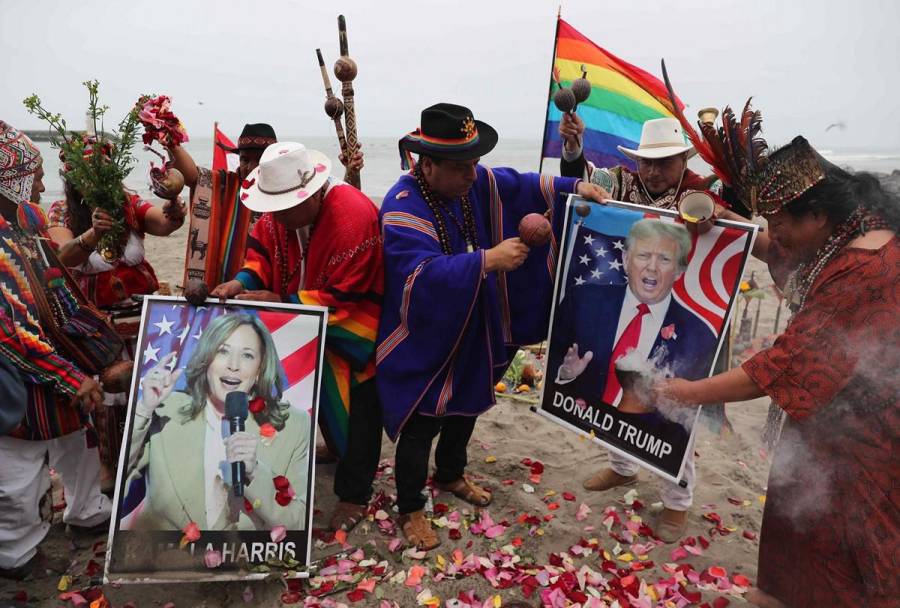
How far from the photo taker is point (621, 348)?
132 inches

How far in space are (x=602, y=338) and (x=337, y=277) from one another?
150cm

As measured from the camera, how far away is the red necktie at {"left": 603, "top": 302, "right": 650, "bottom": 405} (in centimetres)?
329

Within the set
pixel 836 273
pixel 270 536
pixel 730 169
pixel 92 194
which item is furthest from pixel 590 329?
pixel 92 194

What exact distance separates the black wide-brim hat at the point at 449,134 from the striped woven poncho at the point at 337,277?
54 cm

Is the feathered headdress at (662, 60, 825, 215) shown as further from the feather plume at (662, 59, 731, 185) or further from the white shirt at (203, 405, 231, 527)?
the white shirt at (203, 405, 231, 527)

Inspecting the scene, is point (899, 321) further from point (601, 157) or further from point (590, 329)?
point (601, 157)

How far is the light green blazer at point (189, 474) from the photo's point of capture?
3.09 metres

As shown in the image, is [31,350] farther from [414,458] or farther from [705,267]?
[705,267]

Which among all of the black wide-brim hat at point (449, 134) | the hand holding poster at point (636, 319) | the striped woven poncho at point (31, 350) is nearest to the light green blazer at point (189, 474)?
the striped woven poncho at point (31, 350)

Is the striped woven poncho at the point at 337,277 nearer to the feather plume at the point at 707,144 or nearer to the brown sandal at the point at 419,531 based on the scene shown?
the brown sandal at the point at 419,531

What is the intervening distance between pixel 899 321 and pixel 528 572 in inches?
86.2

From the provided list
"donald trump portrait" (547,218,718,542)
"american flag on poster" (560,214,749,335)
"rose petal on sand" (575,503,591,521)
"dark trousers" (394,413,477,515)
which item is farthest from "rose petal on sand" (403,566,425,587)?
"american flag on poster" (560,214,749,335)

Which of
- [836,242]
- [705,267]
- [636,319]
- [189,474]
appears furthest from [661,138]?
[189,474]

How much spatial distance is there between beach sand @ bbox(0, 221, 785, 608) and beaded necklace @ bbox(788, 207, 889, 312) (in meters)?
1.80
